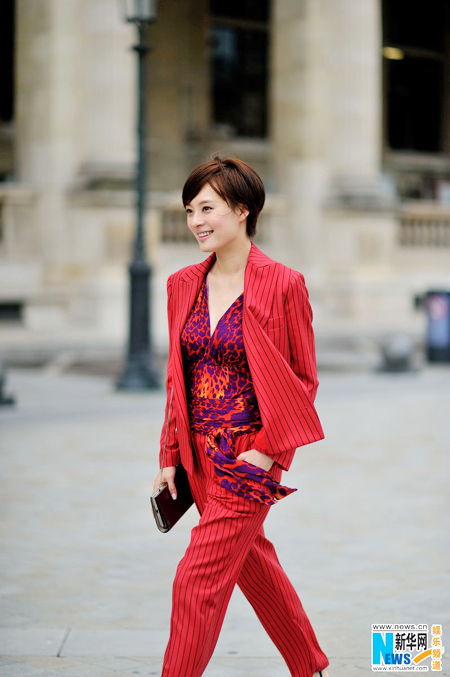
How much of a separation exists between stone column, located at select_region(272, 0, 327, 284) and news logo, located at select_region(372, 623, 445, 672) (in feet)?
65.6

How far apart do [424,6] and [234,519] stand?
106 ft

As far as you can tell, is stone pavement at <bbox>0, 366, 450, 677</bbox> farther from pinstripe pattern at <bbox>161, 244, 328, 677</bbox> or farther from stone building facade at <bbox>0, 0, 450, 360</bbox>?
stone building facade at <bbox>0, 0, 450, 360</bbox>

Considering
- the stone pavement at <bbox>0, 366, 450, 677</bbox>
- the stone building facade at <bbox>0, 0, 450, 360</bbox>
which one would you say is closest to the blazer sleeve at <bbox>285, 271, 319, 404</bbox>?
the stone pavement at <bbox>0, 366, 450, 677</bbox>

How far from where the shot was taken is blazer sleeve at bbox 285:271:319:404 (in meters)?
3.34

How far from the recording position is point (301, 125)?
24609 mm

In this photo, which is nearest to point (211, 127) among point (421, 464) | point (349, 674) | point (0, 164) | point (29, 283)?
point (0, 164)

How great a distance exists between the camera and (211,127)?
27.8 metres

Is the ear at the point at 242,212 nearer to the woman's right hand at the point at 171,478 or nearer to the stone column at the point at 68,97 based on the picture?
the woman's right hand at the point at 171,478


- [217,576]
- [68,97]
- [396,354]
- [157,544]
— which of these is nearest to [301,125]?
[68,97]

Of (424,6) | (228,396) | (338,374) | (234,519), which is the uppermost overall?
(424,6)

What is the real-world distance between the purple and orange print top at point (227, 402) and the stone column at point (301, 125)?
20.9m

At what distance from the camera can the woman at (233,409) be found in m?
3.22

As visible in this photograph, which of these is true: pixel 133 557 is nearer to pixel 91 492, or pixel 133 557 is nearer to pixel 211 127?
pixel 91 492

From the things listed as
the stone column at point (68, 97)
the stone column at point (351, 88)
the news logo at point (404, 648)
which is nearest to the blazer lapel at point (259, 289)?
the news logo at point (404, 648)
